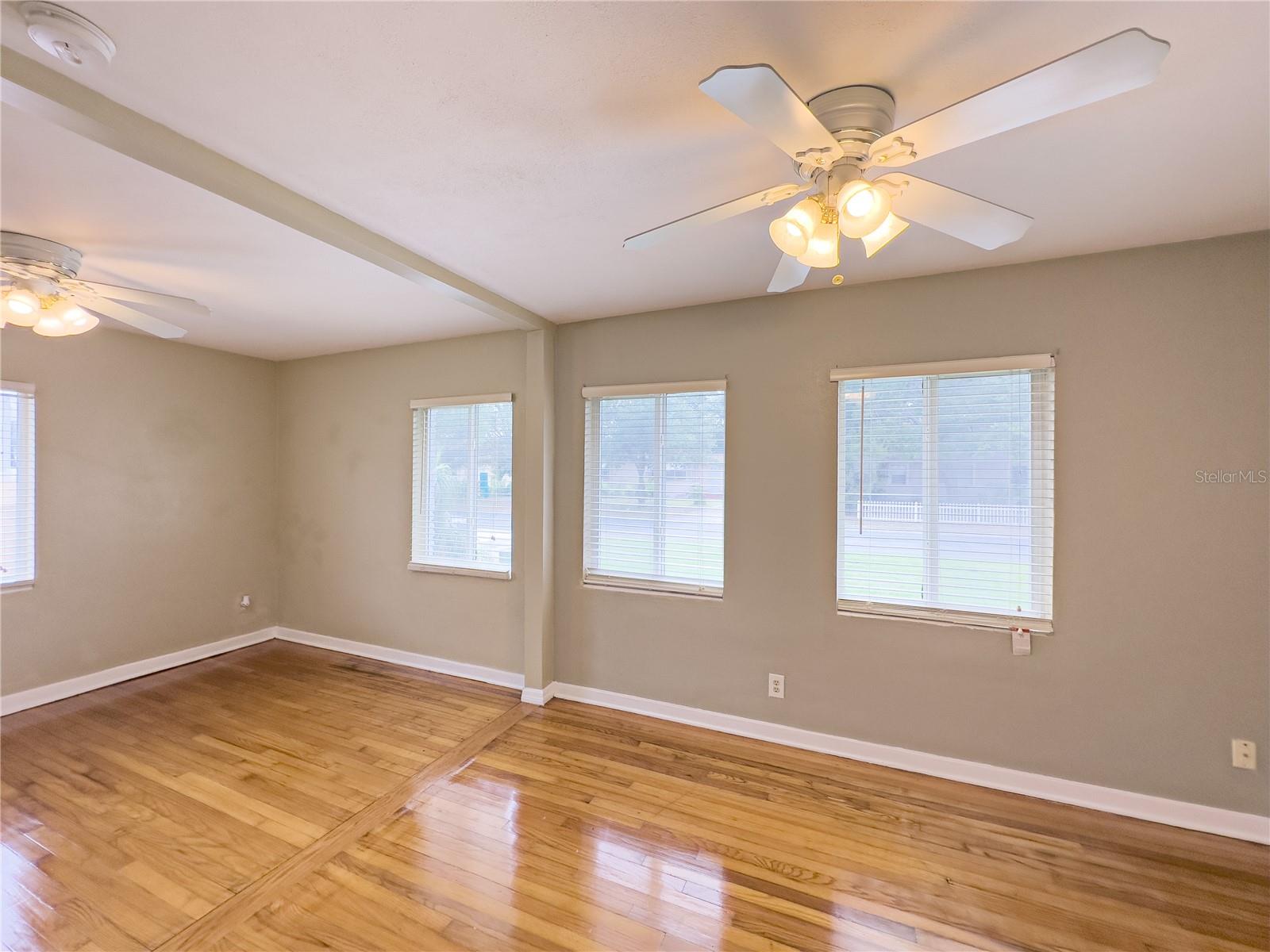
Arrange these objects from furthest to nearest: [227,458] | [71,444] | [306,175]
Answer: [227,458] → [71,444] → [306,175]

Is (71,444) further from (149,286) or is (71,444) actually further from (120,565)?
(149,286)

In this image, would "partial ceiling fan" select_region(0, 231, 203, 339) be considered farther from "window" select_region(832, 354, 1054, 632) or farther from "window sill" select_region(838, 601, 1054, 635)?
"window sill" select_region(838, 601, 1054, 635)

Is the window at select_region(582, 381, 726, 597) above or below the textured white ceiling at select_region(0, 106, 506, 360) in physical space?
below

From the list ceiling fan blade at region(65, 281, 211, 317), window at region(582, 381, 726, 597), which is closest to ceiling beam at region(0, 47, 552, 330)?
ceiling fan blade at region(65, 281, 211, 317)

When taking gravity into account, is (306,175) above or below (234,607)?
above

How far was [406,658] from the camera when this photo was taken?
433 centimetres

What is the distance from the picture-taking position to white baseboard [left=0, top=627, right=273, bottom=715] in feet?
11.2

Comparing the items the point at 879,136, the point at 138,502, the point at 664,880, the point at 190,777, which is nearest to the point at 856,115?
the point at 879,136

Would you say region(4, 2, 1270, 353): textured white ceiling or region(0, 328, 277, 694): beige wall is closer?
region(4, 2, 1270, 353): textured white ceiling

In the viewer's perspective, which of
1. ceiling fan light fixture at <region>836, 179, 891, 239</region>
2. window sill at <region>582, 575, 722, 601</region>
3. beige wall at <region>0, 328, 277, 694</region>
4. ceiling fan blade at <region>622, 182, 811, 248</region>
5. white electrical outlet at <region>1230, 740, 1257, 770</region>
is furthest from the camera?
beige wall at <region>0, 328, 277, 694</region>

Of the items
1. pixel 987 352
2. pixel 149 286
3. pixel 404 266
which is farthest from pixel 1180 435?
pixel 149 286

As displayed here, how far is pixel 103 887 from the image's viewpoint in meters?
1.98

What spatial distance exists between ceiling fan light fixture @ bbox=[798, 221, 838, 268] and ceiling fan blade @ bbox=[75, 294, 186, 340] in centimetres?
304

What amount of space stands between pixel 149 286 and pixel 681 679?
381 cm
